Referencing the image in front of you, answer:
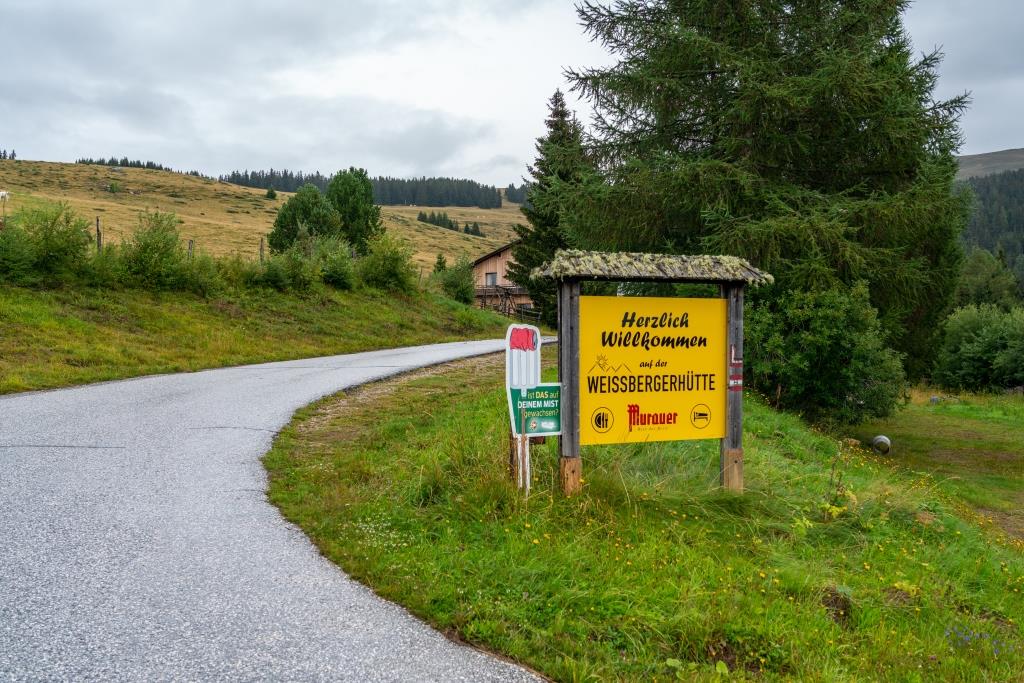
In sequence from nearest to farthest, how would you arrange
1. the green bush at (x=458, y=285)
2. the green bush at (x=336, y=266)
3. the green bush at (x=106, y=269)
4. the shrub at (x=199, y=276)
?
the green bush at (x=106, y=269)
the shrub at (x=199, y=276)
the green bush at (x=336, y=266)
the green bush at (x=458, y=285)

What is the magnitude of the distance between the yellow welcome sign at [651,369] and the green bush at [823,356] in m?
6.27

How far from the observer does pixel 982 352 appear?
32.2m

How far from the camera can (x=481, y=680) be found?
350cm

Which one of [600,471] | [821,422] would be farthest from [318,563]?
[821,422]

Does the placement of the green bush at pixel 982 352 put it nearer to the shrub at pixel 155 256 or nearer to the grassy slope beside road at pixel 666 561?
the grassy slope beside road at pixel 666 561

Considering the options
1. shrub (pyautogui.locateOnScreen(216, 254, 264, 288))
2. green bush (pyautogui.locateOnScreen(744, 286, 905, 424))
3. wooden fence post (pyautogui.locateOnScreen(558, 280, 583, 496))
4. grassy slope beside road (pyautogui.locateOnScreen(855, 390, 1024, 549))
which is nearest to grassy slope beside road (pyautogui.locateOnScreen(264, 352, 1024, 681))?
wooden fence post (pyautogui.locateOnScreen(558, 280, 583, 496))

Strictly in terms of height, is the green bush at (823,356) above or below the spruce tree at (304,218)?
below

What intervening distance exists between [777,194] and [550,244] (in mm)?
23987

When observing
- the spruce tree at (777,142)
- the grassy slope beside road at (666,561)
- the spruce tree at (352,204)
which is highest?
the spruce tree at (352,204)

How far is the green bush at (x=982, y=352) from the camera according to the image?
30045mm

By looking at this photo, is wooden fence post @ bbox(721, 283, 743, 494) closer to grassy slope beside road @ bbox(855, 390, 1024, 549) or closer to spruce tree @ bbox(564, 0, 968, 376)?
grassy slope beside road @ bbox(855, 390, 1024, 549)

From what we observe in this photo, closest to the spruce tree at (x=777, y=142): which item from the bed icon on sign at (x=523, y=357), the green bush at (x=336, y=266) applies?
the bed icon on sign at (x=523, y=357)

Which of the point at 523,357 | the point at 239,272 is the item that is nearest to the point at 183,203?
the point at 239,272

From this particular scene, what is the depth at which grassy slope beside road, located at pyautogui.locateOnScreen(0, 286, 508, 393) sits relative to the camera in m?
14.0
